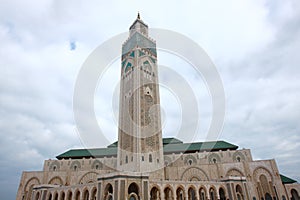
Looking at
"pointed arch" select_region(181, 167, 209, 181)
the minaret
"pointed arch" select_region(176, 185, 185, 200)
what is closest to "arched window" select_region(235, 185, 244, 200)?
"pointed arch" select_region(181, 167, 209, 181)

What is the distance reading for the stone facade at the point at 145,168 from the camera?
77.4 ft

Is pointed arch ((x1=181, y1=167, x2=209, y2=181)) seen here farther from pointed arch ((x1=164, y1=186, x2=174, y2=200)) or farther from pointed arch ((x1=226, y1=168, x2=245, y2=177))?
pointed arch ((x1=164, y1=186, x2=174, y2=200))

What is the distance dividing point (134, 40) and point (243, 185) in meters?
29.4

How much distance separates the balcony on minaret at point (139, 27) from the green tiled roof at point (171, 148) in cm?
2290

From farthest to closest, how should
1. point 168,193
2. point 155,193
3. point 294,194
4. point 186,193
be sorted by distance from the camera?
point 294,194 < point 168,193 < point 186,193 < point 155,193

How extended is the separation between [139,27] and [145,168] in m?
26.2

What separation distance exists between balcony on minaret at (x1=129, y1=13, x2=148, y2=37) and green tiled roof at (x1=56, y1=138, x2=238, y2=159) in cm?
2290

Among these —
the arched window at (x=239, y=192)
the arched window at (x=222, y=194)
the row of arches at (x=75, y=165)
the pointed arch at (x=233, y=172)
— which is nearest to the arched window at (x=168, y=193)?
the arched window at (x=222, y=194)

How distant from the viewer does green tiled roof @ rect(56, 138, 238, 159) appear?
35597 millimetres

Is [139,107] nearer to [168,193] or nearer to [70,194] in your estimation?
[168,193]

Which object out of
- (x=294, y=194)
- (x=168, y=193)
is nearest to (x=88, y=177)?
(x=168, y=193)

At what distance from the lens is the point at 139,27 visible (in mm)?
37125

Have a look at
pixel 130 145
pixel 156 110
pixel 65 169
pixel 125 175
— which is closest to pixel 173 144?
pixel 156 110

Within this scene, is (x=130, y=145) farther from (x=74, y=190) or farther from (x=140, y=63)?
(x=140, y=63)
